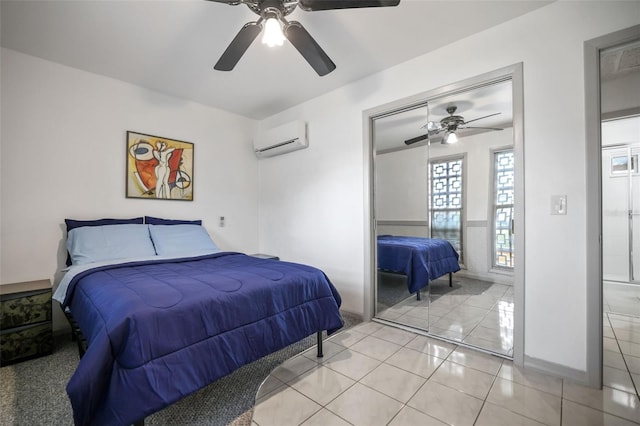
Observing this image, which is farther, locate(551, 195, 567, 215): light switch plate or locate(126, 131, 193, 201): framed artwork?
locate(126, 131, 193, 201): framed artwork

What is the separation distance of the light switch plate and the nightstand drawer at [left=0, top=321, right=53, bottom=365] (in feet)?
12.6

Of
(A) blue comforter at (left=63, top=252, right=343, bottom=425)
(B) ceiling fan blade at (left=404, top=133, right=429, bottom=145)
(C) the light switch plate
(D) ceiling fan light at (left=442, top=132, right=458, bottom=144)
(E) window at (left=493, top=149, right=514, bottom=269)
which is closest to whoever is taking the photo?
(A) blue comforter at (left=63, top=252, right=343, bottom=425)

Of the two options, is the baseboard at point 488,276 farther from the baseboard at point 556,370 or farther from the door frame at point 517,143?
the baseboard at point 556,370

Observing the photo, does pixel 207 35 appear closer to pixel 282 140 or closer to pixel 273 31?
pixel 273 31

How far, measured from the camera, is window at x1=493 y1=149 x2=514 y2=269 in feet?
7.64

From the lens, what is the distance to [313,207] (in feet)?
11.4

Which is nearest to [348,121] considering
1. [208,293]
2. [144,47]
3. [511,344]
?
[144,47]

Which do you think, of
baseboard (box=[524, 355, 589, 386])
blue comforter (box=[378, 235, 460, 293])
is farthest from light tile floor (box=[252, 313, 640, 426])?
blue comforter (box=[378, 235, 460, 293])

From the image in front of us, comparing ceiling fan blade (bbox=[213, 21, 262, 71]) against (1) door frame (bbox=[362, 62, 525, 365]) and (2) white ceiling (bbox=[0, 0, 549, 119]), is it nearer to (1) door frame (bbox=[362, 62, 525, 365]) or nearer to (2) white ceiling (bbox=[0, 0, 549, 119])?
(2) white ceiling (bbox=[0, 0, 549, 119])

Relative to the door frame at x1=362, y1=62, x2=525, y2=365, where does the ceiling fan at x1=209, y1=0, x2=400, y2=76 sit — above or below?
above

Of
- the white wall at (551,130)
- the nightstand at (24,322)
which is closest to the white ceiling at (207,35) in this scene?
the white wall at (551,130)

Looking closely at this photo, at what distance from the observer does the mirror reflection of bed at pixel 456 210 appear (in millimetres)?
2383

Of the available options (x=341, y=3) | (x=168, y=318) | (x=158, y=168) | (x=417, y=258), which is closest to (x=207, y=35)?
(x=341, y=3)

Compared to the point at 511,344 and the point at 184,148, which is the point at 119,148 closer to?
the point at 184,148
